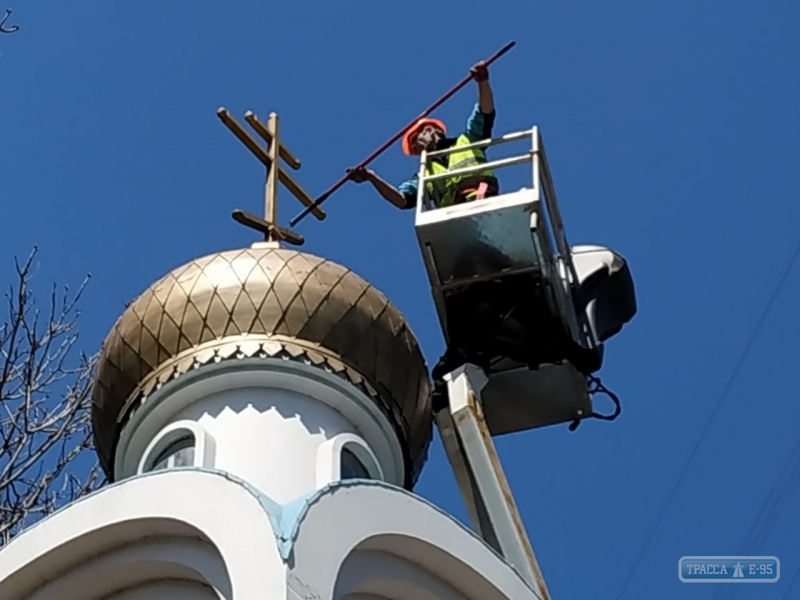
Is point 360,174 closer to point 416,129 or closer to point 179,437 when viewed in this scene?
point 416,129

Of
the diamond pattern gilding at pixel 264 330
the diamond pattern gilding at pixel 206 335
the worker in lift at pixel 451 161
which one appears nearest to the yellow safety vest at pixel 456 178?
the worker in lift at pixel 451 161

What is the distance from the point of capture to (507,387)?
37.6 feet

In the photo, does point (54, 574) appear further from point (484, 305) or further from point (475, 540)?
point (484, 305)

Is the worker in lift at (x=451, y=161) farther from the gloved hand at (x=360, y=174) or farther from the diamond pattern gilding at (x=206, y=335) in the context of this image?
the diamond pattern gilding at (x=206, y=335)

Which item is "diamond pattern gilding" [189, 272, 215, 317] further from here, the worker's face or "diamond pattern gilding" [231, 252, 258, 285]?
the worker's face

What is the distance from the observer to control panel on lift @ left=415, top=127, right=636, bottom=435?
34.9ft

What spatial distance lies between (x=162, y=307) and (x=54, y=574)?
2.04 metres

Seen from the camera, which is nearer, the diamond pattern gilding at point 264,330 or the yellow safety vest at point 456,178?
the diamond pattern gilding at point 264,330

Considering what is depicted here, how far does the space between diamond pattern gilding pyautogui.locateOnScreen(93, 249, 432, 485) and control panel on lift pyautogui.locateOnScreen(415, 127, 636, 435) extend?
2.42 feet

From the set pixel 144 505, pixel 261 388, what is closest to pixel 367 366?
pixel 261 388

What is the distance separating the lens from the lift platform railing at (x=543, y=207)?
418 inches

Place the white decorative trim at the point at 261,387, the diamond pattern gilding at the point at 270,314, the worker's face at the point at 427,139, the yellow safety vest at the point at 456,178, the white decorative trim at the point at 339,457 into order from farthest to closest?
the worker's face at the point at 427,139
the yellow safety vest at the point at 456,178
the diamond pattern gilding at the point at 270,314
the white decorative trim at the point at 261,387
the white decorative trim at the point at 339,457

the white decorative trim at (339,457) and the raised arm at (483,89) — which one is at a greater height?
the raised arm at (483,89)

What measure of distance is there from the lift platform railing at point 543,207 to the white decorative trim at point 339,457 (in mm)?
1761
